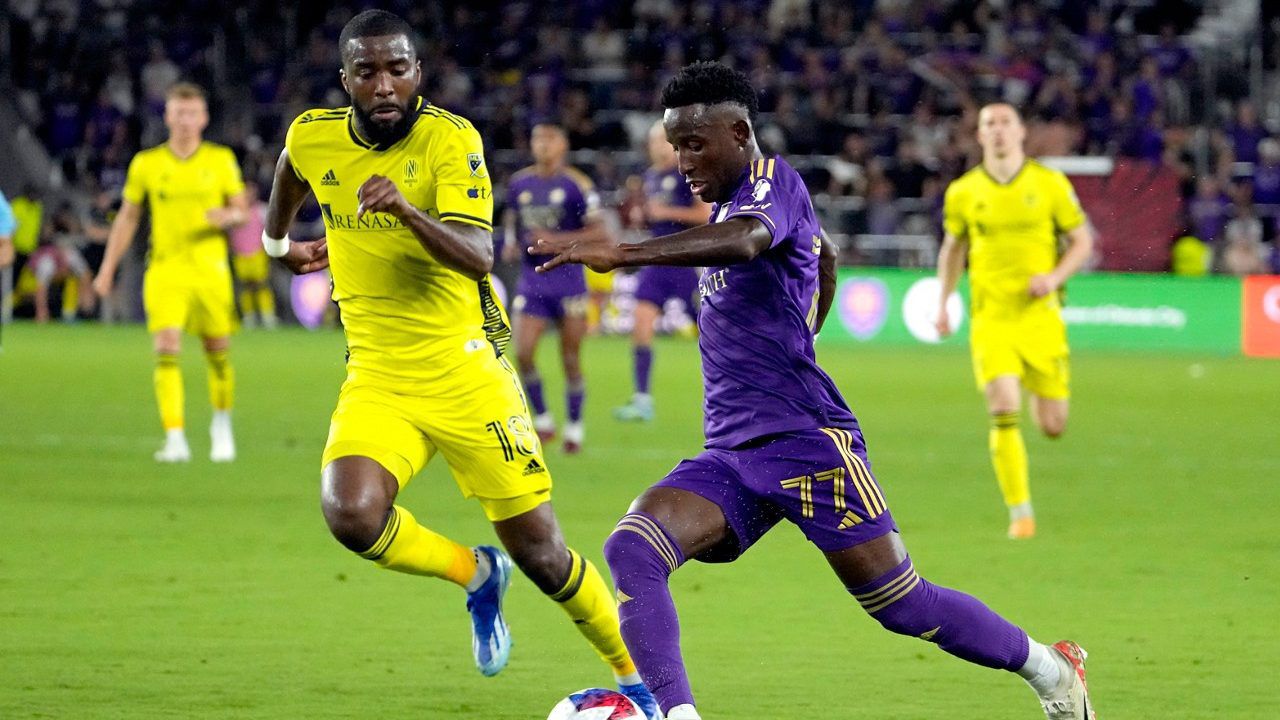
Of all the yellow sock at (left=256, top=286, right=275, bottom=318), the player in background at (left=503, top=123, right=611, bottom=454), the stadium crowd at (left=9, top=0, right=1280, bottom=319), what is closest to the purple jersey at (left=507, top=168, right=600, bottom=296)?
the player in background at (left=503, top=123, right=611, bottom=454)

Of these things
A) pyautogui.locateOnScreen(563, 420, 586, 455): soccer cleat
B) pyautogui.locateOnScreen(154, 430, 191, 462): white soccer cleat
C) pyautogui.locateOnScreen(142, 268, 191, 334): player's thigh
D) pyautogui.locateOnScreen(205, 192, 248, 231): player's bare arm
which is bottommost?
pyautogui.locateOnScreen(563, 420, 586, 455): soccer cleat

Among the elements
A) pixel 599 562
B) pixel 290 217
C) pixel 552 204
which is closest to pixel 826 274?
pixel 290 217

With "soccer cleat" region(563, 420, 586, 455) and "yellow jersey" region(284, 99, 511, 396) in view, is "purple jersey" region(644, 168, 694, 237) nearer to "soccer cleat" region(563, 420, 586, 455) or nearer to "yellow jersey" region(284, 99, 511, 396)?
"soccer cleat" region(563, 420, 586, 455)

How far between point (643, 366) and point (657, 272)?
2.74 feet

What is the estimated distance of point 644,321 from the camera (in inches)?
634

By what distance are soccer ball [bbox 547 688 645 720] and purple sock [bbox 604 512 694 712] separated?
0.62 ft

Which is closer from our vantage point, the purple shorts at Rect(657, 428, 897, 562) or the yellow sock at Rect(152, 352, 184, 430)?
the purple shorts at Rect(657, 428, 897, 562)

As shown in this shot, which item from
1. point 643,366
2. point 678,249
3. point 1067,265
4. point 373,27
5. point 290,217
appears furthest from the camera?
point 643,366

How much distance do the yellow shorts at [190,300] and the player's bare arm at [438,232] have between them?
7.04 metres

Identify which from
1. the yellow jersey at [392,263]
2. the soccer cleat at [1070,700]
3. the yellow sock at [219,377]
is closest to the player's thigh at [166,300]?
the yellow sock at [219,377]

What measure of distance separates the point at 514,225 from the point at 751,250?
33.6 feet

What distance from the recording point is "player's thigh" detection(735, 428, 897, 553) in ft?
17.1

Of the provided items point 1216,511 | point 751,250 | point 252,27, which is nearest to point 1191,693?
point 751,250

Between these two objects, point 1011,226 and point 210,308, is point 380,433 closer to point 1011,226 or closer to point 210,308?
point 1011,226
